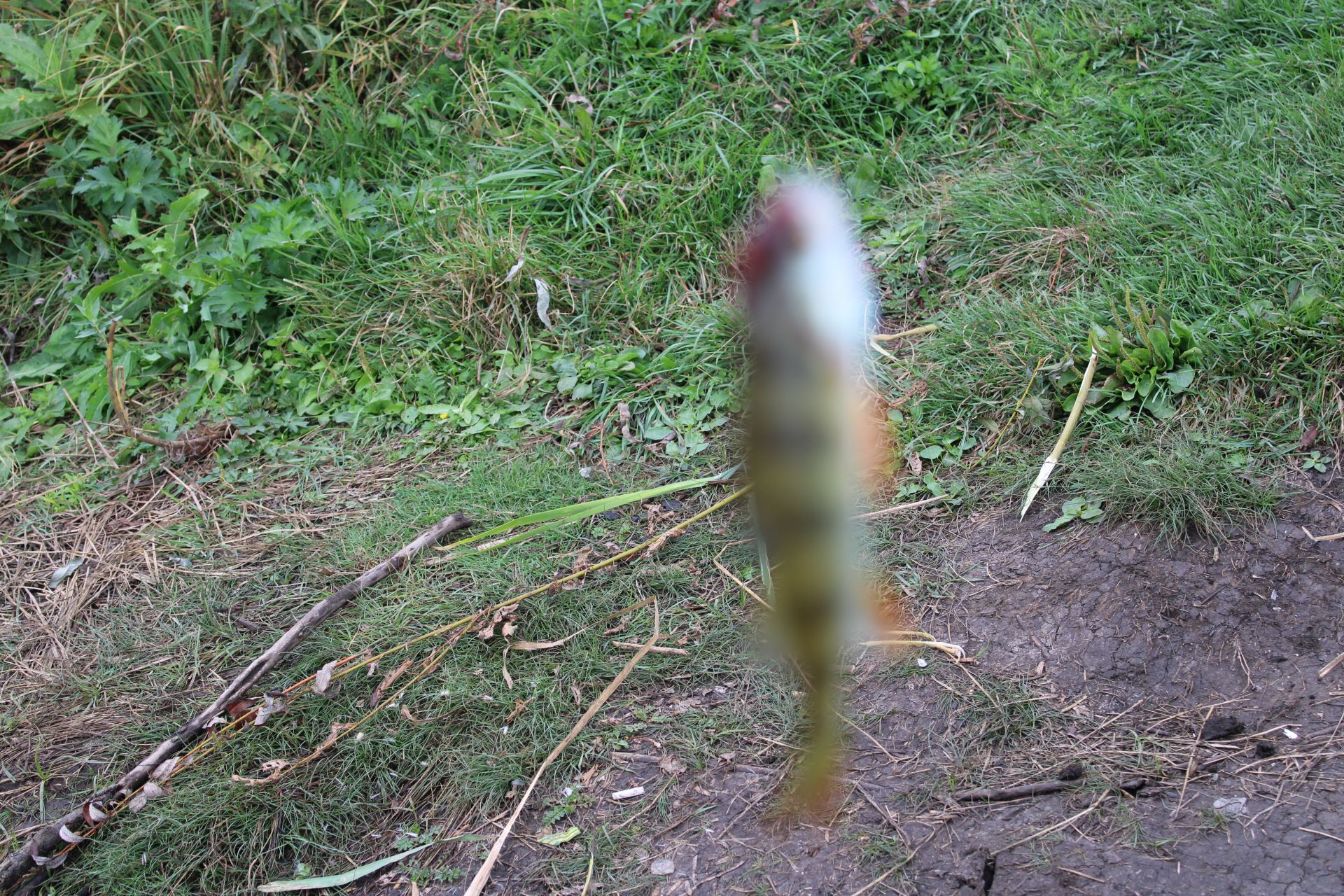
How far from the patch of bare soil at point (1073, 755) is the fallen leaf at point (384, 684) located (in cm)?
42

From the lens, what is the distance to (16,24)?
3.72m

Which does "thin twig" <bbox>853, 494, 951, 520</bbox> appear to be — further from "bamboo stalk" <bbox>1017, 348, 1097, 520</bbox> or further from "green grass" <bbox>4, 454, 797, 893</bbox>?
"green grass" <bbox>4, 454, 797, 893</bbox>

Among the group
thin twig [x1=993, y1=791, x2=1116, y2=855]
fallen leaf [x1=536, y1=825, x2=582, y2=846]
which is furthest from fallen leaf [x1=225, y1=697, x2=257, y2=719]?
thin twig [x1=993, y1=791, x2=1116, y2=855]

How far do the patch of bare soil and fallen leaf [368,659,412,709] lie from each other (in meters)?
0.42

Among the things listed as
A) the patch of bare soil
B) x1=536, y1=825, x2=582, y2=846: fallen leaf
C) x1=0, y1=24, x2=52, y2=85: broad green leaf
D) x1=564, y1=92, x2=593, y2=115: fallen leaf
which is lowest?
x1=536, y1=825, x2=582, y2=846: fallen leaf

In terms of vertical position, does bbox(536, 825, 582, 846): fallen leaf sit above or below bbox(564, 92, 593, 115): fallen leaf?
below

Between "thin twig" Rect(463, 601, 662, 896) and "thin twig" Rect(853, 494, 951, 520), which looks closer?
"thin twig" Rect(463, 601, 662, 896)

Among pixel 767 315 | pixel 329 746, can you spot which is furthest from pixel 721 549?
pixel 767 315

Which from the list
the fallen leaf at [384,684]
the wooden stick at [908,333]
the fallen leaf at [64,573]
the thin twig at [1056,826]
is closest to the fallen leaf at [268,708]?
the fallen leaf at [384,684]

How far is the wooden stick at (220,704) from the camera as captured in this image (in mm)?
1963

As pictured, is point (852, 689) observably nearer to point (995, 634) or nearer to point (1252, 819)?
point (995, 634)

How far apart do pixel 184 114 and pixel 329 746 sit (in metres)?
2.64

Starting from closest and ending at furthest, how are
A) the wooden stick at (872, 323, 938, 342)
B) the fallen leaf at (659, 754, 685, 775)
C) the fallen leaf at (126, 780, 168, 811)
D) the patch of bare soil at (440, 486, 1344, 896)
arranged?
the patch of bare soil at (440, 486, 1344, 896), the fallen leaf at (659, 754, 685, 775), the fallen leaf at (126, 780, 168, 811), the wooden stick at (872, 323, 938, 342)

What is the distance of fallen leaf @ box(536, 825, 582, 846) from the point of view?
1.82 meters
